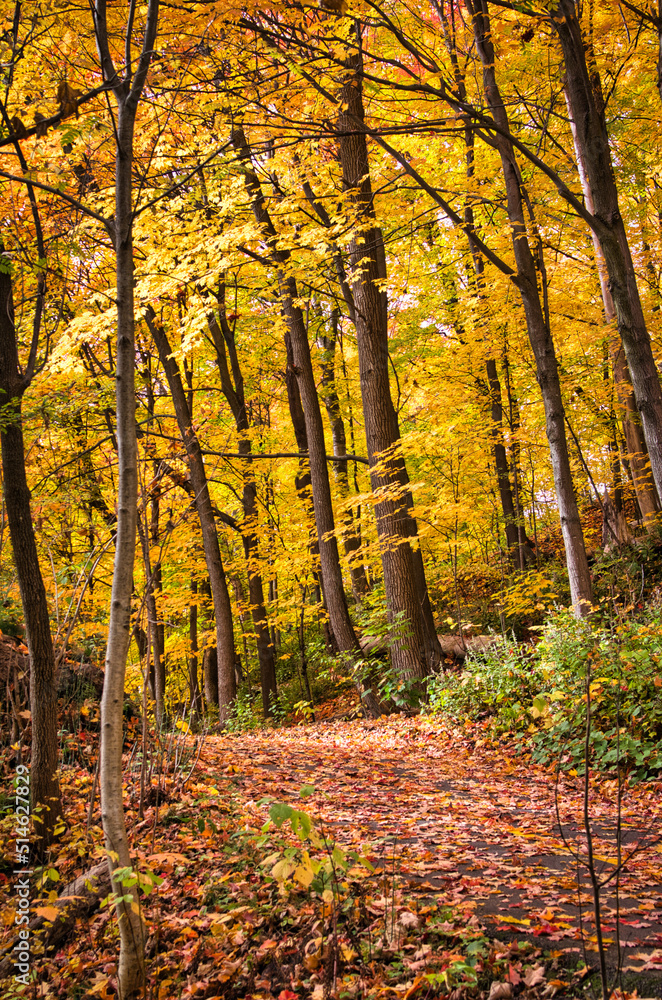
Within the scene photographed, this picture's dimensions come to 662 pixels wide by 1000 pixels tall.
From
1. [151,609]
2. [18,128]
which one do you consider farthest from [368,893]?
[18,128]

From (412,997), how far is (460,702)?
17.5ft

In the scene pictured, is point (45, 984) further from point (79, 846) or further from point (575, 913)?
point (575, 913)

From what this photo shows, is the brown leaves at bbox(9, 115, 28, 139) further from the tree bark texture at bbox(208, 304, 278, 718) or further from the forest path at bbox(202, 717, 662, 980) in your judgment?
the tree bark texture at bbox(208, 304, 278, 718)

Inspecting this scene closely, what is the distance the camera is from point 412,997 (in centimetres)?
240

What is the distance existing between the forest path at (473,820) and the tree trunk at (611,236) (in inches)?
103

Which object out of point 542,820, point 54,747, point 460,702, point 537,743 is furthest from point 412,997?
point 460,702

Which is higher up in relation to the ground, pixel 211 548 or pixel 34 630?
pixel 211 548

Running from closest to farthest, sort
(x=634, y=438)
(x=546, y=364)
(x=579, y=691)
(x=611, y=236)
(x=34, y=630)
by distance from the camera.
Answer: (x=34, y=630) < (x=611, y=236) < (x=579, y=691) < (x=546, y=364) < (x=634, y=438)

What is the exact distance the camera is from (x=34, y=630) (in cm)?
432

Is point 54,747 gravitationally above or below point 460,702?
above

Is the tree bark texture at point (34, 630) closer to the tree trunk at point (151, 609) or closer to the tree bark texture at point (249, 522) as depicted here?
the tree trunk at point (151, 609)

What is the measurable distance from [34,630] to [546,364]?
18.1 ft

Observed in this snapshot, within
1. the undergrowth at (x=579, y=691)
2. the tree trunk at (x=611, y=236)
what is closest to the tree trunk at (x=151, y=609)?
the undergrowth at (x=579, y=691)

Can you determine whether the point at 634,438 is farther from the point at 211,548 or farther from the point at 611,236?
the point at 211,548
